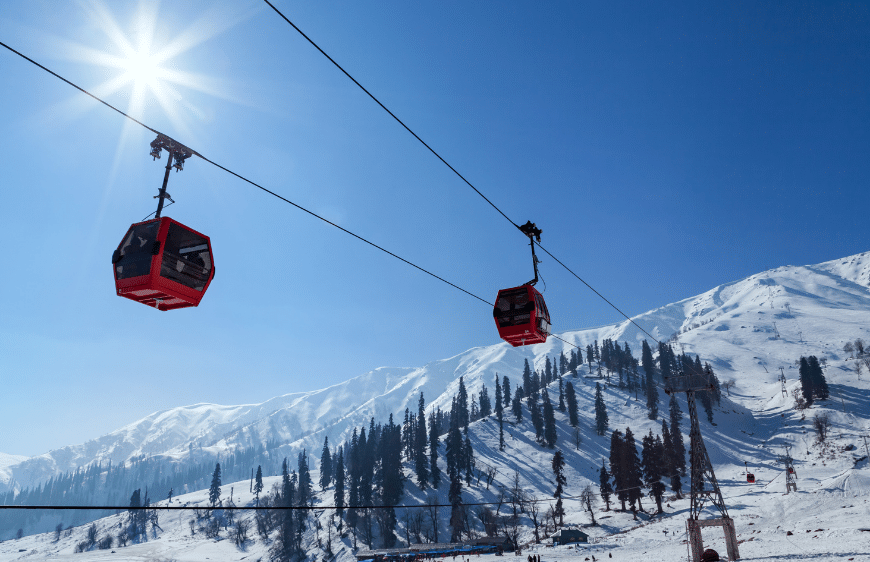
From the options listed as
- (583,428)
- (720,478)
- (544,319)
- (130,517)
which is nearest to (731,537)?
(544,319)

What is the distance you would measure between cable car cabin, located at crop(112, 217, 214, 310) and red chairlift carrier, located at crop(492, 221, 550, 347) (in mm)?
10660

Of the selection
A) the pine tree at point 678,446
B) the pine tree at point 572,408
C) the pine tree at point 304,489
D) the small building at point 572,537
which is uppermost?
the pine tree at point 572,408

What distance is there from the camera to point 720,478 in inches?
4808

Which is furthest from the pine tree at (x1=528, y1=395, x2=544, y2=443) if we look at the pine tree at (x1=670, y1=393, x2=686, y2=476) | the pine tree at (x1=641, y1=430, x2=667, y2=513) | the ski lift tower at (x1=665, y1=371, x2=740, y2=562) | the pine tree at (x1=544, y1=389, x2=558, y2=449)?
the ski lift tower at (x1=665, y1=371, x2=740, y2=562)

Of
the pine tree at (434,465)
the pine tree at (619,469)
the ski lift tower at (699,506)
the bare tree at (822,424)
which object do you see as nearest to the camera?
the ski lift tower at (699,506)

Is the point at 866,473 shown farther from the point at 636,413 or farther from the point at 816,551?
the point at 636,413

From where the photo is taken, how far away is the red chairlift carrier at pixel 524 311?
19.0 meters

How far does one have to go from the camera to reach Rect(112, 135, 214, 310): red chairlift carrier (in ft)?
40.3

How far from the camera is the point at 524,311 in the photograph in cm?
1934

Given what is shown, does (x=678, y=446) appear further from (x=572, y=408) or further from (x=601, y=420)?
(x=572, y=408)

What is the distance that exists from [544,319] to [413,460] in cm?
13774

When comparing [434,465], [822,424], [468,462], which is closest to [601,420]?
[468,462]

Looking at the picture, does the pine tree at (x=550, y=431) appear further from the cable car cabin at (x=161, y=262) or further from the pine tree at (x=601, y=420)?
the cable car cabin at (x=161, y=262)

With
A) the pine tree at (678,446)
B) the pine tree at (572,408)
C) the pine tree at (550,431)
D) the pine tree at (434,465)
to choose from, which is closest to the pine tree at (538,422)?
the pine tree at (550,431)
